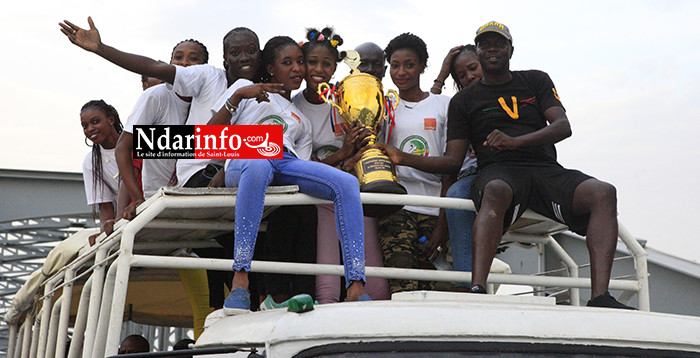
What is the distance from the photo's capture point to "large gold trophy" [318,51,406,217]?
462 centimetres

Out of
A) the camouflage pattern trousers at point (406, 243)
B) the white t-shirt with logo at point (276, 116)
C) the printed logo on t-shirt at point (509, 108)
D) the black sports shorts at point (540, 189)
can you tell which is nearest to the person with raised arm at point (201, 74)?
the white t-shirt with logo at point (276, 116)

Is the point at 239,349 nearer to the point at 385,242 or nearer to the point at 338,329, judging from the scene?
the point at 338,329

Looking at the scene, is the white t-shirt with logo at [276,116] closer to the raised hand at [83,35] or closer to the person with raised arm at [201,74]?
the person with raised arm at [201,74]

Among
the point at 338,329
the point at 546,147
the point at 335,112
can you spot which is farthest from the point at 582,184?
the point at 338,329

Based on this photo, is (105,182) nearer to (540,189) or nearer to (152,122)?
(152,122)

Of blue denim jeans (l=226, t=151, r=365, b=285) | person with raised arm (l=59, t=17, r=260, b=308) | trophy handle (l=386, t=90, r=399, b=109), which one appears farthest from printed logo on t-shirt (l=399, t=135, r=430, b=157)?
blue denim jeans (l=226, t=151, r=365, b=285)

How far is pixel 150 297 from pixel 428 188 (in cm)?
322

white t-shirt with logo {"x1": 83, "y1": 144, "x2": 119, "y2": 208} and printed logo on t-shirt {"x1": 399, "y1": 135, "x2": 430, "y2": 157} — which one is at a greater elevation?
printed logo on t-shirt {"x1": 399, "y1": 135, "x2": 430, "y2": 157}

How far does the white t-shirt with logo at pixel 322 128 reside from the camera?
17.4 feet

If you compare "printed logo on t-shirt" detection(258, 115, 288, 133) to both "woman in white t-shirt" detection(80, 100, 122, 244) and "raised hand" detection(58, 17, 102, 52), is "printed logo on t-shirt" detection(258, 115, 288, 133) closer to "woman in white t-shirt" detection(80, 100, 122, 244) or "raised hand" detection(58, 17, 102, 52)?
"raised hand" detection(58, 17, 102, 52)

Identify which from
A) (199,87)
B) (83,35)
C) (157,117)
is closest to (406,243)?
(199,87)

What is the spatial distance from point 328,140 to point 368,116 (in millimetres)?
404

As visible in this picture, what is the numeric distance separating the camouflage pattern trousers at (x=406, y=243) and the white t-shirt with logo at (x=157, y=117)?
1.49 meters

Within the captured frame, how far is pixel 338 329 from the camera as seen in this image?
8.90 ft
